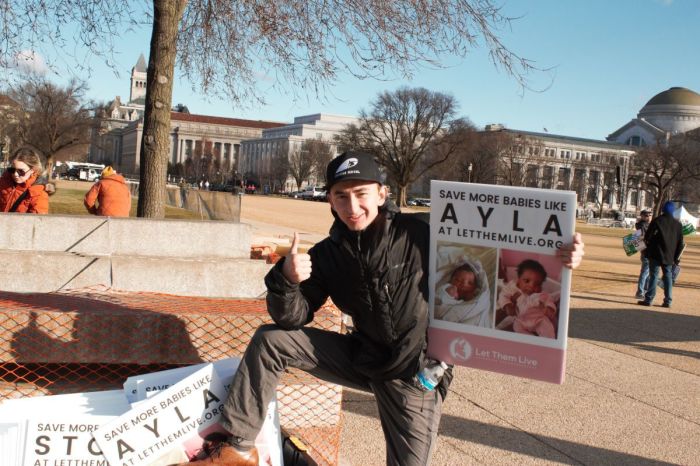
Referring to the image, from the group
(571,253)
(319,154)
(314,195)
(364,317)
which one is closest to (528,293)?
(571,253)

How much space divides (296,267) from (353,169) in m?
0.45

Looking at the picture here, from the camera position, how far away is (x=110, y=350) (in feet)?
13.1

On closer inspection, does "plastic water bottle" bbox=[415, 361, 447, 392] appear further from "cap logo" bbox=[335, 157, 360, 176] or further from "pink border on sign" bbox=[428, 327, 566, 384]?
"cap logo" bbox=[335, 157, 360, 176]

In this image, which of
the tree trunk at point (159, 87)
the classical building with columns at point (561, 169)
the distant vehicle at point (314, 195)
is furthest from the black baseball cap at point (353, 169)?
the distant vehicle at point (314, 195)

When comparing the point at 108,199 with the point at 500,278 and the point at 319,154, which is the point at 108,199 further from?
the point at 319,154

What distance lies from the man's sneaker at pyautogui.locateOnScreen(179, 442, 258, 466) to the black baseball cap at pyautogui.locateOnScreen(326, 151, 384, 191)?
3.76 ft

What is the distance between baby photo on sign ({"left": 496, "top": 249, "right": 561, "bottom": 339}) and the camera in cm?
282

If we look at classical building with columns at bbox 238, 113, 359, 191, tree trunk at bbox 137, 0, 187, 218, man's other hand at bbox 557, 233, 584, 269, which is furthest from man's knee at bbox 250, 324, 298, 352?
classical building with columns at bbox 238, 113, 359, 191

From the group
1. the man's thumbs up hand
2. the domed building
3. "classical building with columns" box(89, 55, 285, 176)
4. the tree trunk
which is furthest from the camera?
"classical building with columns" box(89, 55, 285, 176)

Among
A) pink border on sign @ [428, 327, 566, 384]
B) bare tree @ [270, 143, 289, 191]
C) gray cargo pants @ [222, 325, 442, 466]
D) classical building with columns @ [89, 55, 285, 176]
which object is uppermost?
classical building with columns @ [89, 55, 285, 176]

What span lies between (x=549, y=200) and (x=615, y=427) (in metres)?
2.85

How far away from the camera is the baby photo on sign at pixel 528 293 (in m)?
2.82

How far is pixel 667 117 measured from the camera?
135 m

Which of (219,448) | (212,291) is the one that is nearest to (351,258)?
(219,448)
